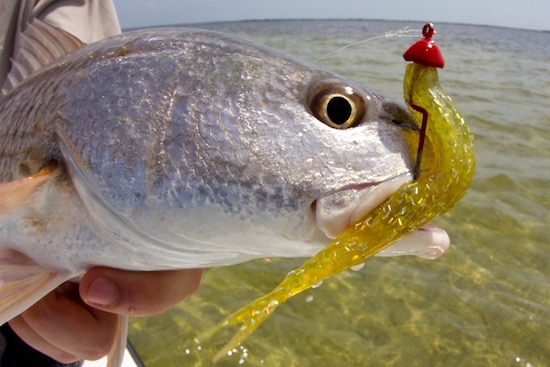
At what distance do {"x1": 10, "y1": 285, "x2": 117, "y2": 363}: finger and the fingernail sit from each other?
0.95 feet

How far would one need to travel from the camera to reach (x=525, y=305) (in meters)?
3.81

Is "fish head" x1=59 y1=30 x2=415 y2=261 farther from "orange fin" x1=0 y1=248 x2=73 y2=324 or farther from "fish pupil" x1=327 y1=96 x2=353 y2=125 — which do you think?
"orange fin" x1=0 y1=248 x2=73 y2=324

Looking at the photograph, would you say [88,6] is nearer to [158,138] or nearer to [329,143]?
[158,138]

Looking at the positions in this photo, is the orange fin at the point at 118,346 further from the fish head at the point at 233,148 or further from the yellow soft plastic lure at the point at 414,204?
the yellow soft plastic lure at the point at 414,204

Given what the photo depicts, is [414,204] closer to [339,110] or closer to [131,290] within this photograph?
[339,110]

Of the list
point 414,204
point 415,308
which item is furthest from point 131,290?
point 415,308

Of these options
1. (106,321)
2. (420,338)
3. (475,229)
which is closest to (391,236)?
(106,321)

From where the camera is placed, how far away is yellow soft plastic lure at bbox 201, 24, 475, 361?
1.05 meters

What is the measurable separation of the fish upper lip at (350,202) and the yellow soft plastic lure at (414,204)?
0.02 meters

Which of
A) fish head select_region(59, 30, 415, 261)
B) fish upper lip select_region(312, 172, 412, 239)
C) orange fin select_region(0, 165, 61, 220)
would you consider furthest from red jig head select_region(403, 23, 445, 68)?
orange fin select_region(0, 165, 61, 220)

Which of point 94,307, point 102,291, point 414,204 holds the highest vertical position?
point 414,204

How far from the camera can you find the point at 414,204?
3.45ft

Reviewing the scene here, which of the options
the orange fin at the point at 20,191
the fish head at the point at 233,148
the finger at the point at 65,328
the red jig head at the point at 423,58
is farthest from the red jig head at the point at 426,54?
the finger at the point at 65,328

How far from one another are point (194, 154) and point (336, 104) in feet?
1.19
